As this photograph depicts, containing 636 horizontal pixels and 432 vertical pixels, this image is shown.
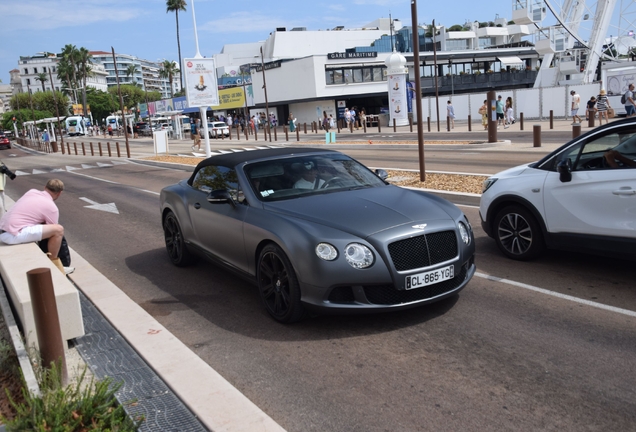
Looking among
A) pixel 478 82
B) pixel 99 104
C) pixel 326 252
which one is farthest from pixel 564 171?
pixel 99 104

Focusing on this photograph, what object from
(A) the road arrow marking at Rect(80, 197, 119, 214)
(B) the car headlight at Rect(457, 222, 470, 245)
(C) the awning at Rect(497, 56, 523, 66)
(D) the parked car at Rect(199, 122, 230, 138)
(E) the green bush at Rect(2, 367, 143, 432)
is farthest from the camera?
(C) the awning at Rect(497, 56, 523, 66)

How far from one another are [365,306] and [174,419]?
1852 millimetres

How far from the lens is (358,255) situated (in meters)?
4.95

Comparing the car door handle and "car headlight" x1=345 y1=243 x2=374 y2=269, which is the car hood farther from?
the car door handle

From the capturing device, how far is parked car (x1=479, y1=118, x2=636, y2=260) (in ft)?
19.7

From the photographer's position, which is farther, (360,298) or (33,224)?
(33,224)

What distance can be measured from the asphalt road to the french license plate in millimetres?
413

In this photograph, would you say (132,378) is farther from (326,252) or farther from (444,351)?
(444,351)

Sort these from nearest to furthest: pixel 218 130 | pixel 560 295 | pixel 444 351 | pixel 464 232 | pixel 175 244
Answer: pixel 444 351
pixel 464 232
pixel 560 295
pixel 175 244
pixel 218 130

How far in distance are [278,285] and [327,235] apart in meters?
0.74

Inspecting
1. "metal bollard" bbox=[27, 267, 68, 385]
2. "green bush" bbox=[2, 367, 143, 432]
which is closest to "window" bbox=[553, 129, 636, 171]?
"green bush" bbox=[2, 367, 143, 432]

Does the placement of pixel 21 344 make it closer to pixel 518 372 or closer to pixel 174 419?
pixel 174 419

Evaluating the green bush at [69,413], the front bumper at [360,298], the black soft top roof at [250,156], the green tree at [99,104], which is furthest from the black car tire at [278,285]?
the green tree at [99,104]

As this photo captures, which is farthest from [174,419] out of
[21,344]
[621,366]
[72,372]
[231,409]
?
[621,366]
